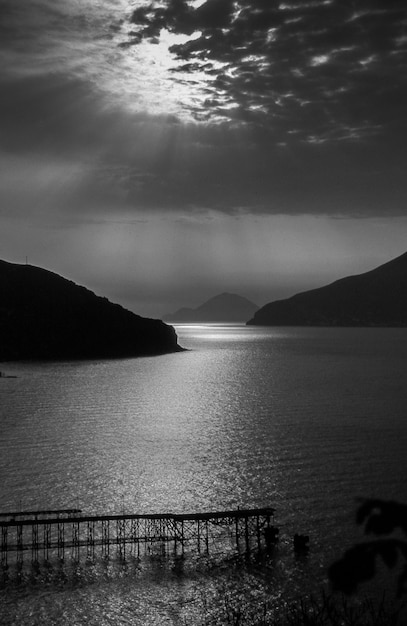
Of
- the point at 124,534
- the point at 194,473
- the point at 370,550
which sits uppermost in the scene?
the point at 370,550

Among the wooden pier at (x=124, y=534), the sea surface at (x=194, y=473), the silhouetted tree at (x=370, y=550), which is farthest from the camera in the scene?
the wooden pier at (x=124, y=534)

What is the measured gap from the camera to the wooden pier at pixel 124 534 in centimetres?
4666

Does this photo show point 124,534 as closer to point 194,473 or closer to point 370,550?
point 194,473

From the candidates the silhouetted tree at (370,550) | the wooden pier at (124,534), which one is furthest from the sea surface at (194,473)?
the silhouetted tree at (370,550)

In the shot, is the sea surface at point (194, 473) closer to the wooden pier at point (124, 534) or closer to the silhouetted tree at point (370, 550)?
the wooden pier at point (124, 534)

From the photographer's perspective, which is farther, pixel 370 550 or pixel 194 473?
pixel 194 473

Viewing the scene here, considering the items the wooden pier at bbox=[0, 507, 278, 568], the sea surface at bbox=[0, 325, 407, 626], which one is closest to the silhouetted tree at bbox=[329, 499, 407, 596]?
the sea surface at bbox=[0, 325, 407, 626]

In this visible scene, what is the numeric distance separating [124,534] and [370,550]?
45.9 m

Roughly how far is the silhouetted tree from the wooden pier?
145 ft

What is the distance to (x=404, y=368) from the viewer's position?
197 meters

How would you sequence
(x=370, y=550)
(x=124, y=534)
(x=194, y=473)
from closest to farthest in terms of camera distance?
1. (x=370, y=550)
2. (x=124, y=534)
3. (x=194, y=473)

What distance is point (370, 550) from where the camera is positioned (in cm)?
572

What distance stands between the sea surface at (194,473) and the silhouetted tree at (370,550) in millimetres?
24071

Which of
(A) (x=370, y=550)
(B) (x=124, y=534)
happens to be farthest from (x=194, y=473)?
(A) (x=370, y=550)
